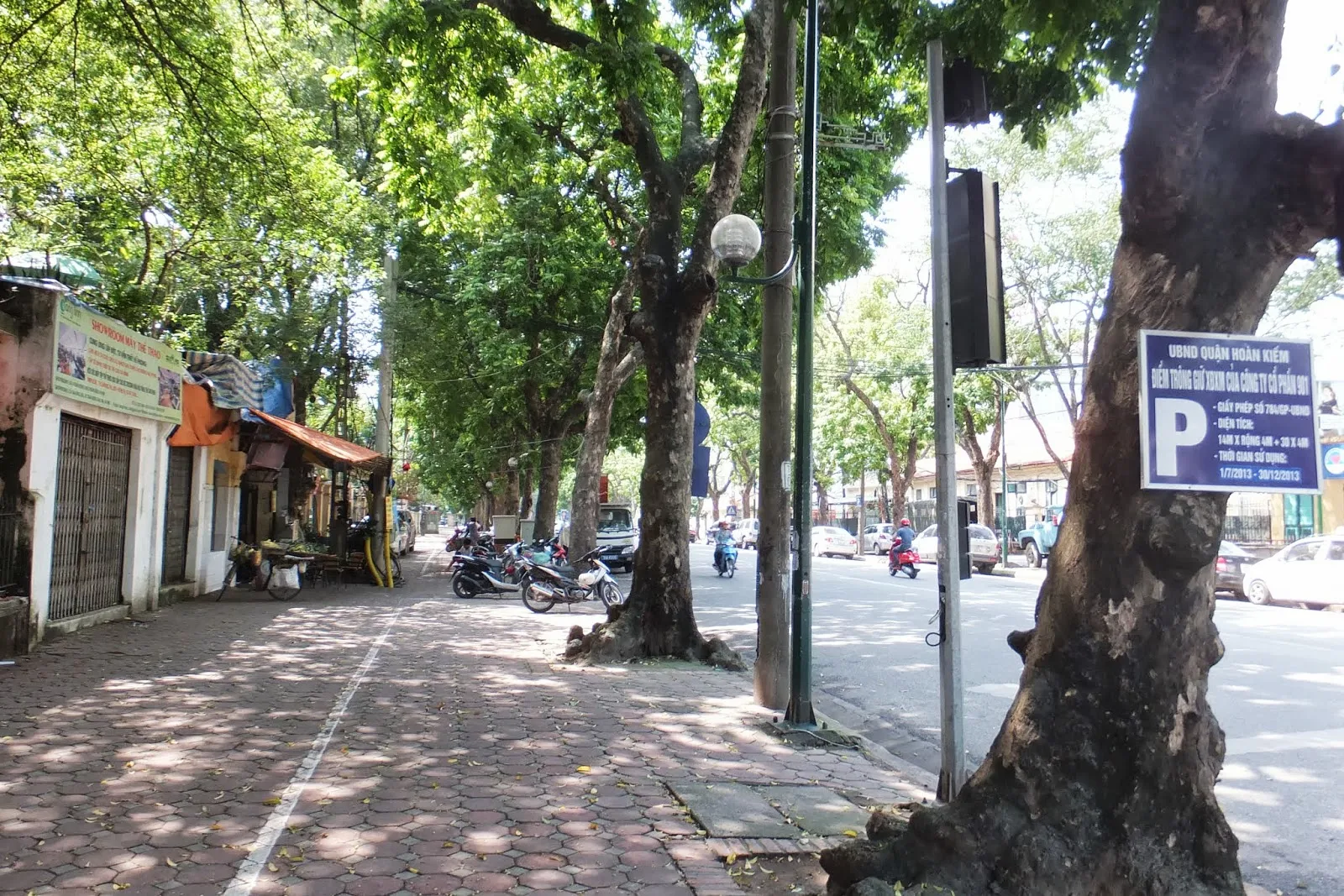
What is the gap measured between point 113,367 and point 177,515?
4687mm

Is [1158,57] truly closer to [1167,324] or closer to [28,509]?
[1167,324]

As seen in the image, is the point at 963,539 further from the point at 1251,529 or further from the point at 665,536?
the point at 1251,529

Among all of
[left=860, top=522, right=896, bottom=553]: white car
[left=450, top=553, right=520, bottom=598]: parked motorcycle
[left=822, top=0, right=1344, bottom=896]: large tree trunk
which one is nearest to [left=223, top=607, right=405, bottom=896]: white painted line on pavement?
[left=822, top=0, right=1344, bottom=896]: large tree trunk

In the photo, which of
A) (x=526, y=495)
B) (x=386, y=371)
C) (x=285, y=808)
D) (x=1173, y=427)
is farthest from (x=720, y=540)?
(x=1173, y=427)

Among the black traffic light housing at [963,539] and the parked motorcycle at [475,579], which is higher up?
the black traffic light housing at [963,539]

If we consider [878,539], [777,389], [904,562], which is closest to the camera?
[777,389]

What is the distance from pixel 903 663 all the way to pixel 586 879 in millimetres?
7031

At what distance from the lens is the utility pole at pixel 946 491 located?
15.4 feet

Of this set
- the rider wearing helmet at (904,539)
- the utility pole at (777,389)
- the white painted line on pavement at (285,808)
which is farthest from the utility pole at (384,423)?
the utility pole at (777,389)

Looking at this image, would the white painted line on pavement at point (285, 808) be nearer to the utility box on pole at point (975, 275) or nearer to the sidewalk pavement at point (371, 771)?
the sidewalk pavement at point (371, 771)

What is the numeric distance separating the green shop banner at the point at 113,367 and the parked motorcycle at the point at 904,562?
16671mm

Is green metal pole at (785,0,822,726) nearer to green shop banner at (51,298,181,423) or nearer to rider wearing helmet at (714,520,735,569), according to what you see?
green shop banner at (51,298,181,423)

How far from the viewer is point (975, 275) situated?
471 centimetres

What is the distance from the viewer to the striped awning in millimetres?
15570
